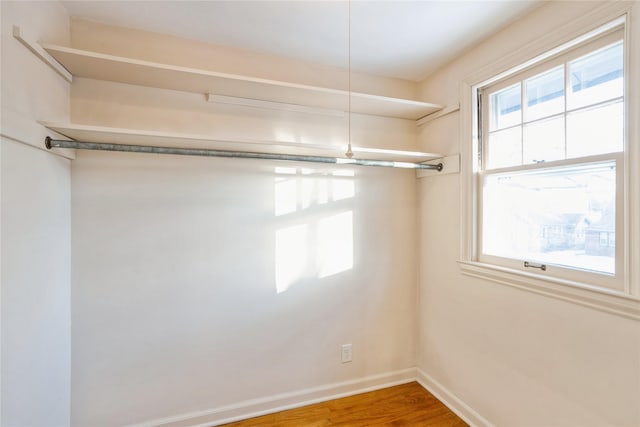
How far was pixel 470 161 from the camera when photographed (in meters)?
1.93

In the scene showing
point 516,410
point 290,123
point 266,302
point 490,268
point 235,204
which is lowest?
point 516,410

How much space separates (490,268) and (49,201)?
2509mm

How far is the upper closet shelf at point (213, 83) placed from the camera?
1468mm

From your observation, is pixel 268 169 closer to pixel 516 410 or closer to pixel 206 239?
pixel 206 239

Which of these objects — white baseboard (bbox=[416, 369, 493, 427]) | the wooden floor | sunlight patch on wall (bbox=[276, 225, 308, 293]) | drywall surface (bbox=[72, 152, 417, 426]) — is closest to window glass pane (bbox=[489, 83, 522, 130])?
drywall surface (bbox=[72, 152, 417, 426])

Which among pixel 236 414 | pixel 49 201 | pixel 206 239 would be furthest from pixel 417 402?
pixel 49 201

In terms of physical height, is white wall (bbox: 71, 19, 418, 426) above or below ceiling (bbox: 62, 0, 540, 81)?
below

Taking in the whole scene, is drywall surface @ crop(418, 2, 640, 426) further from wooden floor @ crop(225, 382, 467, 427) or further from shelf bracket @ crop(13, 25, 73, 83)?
shelf bracket @ crop(13, 25, 73, 83)

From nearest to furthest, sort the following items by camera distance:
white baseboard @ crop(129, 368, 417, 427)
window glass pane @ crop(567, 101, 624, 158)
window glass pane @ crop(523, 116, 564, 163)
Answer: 1. window glass pane @ crop(567, 101, 624, 158)
2. window glass pane @ crop(523, 116, 564, 163)
3. white baseboard @ crop(129, 368, 417, 427)

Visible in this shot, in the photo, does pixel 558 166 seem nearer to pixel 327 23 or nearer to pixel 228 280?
pixel 327 23

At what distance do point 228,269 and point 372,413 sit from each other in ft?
4.75

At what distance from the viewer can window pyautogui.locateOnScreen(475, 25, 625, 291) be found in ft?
4.28

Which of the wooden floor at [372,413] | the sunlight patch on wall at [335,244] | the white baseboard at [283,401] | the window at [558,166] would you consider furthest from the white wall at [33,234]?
the window at [558,166]

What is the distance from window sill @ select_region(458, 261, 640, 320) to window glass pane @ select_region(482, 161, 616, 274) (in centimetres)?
12
